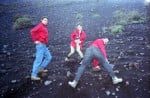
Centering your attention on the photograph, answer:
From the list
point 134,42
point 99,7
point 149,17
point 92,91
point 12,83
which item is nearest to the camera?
point 92,91

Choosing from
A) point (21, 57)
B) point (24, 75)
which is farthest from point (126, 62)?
point (21, 57)

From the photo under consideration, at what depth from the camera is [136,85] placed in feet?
31.7

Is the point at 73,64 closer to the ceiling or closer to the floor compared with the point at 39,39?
closer to the floor

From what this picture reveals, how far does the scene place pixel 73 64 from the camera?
1251 centimetres

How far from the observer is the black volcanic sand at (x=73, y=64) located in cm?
959

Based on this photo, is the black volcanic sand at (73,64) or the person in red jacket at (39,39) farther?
the person in red jacket at (39,39)

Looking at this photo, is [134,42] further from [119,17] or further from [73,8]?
[73,8]

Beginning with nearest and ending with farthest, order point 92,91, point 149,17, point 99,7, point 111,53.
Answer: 1. point 92,91
2. point 111,53
3. point 149,17
4. point 99,7

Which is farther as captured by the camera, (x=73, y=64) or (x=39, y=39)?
(x=73, y=64)

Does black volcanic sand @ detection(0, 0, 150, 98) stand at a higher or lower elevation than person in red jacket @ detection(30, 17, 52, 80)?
lower

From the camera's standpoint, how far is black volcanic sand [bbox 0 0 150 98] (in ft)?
31.4

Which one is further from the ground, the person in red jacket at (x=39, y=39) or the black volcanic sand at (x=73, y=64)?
the person in red jacket at (x=39, y=39)

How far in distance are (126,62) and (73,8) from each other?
58.3 ft

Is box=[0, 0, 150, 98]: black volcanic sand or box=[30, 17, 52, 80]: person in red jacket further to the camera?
box=[30, 17, 52, 80]: person in red jacket
